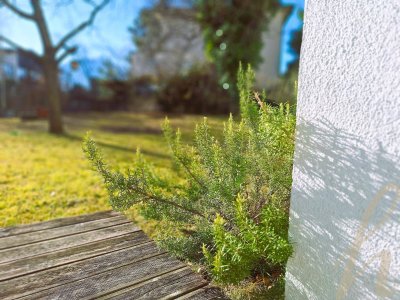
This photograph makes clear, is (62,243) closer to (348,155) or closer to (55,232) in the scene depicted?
(55,232)

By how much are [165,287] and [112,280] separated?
0.91 ft

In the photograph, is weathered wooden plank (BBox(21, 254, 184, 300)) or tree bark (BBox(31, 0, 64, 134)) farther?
tree bark (BBox(31, 0, 64, 134))

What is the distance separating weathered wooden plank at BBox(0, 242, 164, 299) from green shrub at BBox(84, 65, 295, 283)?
0.21m

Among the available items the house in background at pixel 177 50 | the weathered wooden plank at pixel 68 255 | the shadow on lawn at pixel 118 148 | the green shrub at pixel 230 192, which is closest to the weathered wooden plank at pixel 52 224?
the weathered wooden plank at pixel 68 255

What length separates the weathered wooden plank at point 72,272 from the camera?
4.69 ft

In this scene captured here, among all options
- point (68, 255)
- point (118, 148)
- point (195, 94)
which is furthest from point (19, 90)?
point (68, 255)

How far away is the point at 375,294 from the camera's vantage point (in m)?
1.04

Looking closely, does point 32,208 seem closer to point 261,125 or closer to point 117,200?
point 117,200

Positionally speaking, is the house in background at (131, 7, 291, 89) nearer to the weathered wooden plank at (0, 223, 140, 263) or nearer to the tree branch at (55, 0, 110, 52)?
the tree branch at (55, 0, 110, 52)

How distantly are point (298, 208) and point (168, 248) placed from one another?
2.50 ft

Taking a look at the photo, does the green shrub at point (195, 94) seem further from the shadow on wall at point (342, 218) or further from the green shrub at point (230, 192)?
the shadow on wall at point (342, 218)

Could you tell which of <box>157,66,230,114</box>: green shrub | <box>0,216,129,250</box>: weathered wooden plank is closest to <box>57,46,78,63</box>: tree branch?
<box>157,66,230,114</box>: green shrub

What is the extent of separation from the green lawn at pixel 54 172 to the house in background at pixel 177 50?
23.3ft

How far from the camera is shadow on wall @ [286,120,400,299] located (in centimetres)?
98
